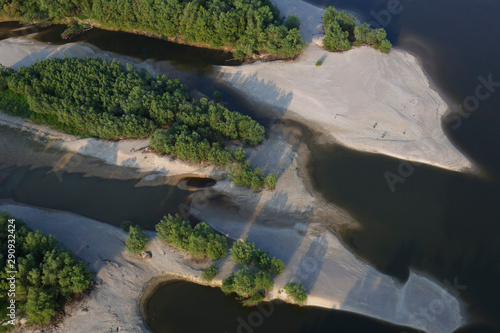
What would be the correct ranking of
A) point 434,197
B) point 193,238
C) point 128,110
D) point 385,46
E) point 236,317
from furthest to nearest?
1. point 385,46
2. point 128,110
3. point 434,197
4. point 193,238
5. point 236,317

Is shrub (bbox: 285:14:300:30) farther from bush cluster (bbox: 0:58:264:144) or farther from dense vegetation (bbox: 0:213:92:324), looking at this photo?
dense vegetation (bbox: 0:213:92:324)

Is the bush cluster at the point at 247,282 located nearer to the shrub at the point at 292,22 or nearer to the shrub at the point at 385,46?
the shrub at the point at 385,46

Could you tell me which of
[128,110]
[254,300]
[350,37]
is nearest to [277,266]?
[254,300]

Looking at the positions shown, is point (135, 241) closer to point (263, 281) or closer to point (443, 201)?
point (263, 281)

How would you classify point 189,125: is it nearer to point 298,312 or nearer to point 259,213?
point 259,213

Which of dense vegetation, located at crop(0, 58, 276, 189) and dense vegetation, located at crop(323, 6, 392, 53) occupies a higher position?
dense vegetation, located at crop(323, 6, 392, 53)

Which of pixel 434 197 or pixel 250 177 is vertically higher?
pixel 434 197

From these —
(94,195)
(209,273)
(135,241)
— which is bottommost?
(94,195)

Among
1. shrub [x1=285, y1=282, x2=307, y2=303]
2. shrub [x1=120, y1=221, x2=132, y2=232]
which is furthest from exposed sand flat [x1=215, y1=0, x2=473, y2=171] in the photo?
shrub [x1=120, y1=221, x2=132, y2=232]
